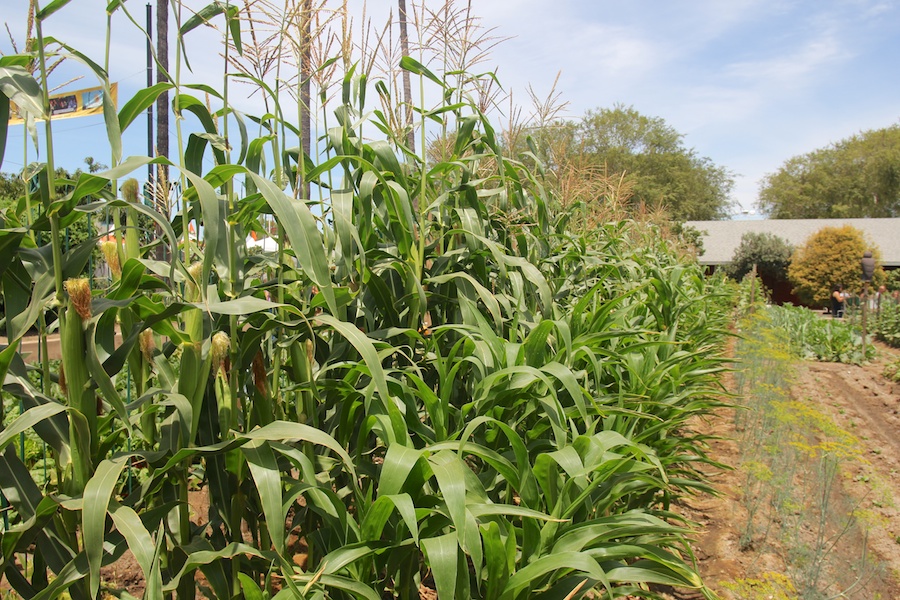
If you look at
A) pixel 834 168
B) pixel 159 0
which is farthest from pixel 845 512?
pixel 834 168

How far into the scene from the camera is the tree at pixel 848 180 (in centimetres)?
3738

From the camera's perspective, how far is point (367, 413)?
4.46 ft

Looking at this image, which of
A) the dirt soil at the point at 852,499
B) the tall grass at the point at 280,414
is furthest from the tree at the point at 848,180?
the tall grass at the point at 280,414

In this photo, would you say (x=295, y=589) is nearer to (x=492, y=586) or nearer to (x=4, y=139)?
(x=492, y=586)

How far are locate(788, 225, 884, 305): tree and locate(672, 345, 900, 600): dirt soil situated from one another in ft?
50.0

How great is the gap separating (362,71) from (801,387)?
6225 millimetres

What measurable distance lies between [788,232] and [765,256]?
9.13 meters

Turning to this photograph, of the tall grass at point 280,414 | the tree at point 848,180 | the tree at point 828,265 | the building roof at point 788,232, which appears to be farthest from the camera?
the tree at point 848,180

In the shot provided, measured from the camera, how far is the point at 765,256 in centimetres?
2405

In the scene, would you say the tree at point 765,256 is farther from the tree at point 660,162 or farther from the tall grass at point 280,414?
the tall grass at point 280,414

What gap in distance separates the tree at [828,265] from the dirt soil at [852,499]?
15.2m

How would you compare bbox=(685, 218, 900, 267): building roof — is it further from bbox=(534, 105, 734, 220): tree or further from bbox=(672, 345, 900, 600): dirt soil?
bbox=(672, 345, 900, 600): dirt soil

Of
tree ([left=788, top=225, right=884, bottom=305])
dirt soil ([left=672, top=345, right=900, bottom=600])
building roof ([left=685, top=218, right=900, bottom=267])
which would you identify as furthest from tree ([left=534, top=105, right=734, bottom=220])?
dirt soil ([left=672, top=345, right=900, bottom=600])

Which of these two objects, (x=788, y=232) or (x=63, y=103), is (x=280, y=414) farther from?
(x=788, y=232)
